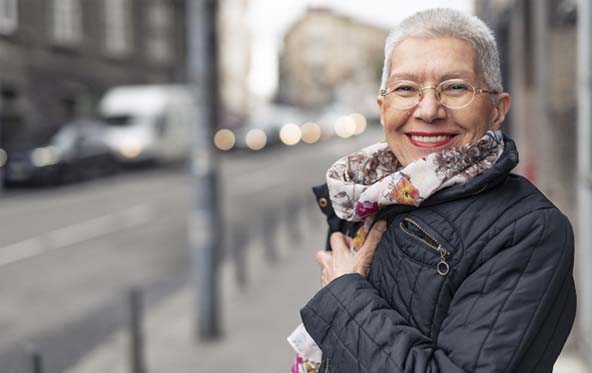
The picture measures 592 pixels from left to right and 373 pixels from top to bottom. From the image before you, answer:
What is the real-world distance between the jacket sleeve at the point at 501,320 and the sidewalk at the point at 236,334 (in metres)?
3.27

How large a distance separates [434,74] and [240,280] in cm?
661

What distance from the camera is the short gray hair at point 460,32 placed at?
5.02 feet

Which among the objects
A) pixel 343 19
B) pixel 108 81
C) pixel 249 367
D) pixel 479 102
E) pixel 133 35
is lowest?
pixel 249 367

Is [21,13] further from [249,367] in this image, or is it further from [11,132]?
[249,367]

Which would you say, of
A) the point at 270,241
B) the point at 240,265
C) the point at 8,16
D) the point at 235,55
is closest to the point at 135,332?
the point at 240,265

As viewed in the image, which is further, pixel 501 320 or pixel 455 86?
pixel 455 86

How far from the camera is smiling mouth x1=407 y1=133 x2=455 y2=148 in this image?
155cm

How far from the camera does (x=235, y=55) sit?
55531 mm

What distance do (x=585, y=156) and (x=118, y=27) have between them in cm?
2917

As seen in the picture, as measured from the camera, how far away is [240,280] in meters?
7.97

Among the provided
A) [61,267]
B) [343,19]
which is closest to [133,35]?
[61,267]

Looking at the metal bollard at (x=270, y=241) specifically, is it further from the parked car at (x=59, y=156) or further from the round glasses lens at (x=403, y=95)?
the parked car at (x=59, y=156)

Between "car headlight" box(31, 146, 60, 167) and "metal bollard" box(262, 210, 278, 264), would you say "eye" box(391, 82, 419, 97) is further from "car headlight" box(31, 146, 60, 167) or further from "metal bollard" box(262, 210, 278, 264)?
"car headlight" box(31, 146, 60, 167)

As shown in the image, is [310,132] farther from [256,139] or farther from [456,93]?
[456,93]
